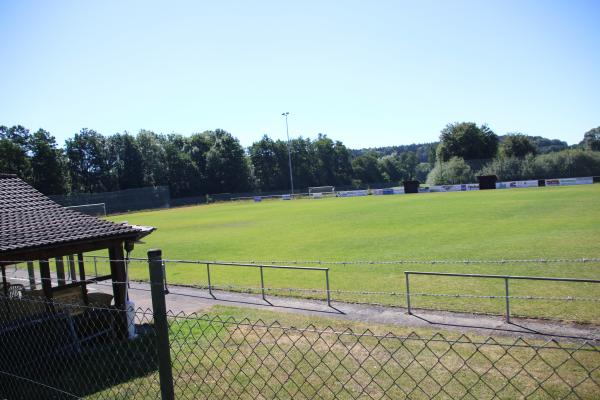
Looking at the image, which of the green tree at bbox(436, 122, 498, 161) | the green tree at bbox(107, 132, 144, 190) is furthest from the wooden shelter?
the green tree at bbox(436, 122, 498, 161)

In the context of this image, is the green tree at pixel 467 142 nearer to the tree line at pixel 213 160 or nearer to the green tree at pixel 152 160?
the tree line at pixel 213 160

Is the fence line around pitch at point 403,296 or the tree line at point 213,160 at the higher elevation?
the tree line at point 213,160

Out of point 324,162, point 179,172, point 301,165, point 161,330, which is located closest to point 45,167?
point 179,172

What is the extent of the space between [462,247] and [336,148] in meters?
97.8

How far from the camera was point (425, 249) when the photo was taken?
18328 mm

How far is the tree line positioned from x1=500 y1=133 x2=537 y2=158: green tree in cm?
19

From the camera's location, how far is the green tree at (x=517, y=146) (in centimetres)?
9188

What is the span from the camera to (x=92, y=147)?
81.4 meters

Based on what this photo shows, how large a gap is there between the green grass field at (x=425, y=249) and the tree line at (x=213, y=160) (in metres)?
47.9

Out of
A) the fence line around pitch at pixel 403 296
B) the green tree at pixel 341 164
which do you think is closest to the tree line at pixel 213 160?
the green tree at pixel 341 164

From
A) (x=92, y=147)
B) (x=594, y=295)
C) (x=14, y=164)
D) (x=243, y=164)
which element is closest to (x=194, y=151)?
(x=243, y=164)

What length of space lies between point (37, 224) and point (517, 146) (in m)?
96.8

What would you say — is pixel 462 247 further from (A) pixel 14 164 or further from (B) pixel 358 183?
(B) pixel 358 183

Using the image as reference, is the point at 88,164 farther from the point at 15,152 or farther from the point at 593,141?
the point at 593,141
